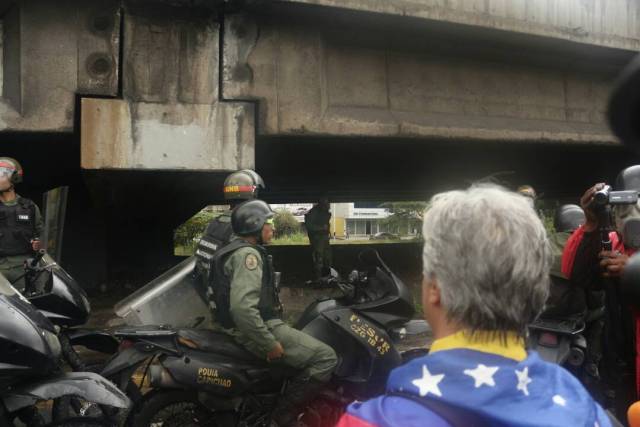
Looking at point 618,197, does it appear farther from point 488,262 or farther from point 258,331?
point 258,331

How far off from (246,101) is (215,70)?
0.41 meters

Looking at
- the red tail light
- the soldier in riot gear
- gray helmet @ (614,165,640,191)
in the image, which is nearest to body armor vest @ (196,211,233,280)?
the soldier in riot gear

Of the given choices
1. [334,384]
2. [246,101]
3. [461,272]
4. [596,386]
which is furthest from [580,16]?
[461,272]

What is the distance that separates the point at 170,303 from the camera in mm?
3924

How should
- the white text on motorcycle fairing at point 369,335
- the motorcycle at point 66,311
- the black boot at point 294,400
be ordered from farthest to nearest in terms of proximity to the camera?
the motorcycle at point 66,311, the white text on motorcycle fairing at point 369,335, the black boot at point 294,400

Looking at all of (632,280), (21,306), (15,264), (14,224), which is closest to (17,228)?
(14,224)

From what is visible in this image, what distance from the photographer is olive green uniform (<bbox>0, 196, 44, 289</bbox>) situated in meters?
5.46

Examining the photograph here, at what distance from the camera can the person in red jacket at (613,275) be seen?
291cm

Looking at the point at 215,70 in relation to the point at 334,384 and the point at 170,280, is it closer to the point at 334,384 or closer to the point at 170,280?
the point at 170,280

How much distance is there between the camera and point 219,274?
3439 mm

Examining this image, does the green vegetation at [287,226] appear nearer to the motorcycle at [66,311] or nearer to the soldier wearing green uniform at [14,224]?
the soldier wearing green uniform at [14,224]

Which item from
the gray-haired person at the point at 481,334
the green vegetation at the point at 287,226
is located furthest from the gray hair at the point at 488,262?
the green vegetation at the point at 287,226

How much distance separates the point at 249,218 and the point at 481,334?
95.7 inches

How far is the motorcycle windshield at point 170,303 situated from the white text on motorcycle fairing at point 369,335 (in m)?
1.15
